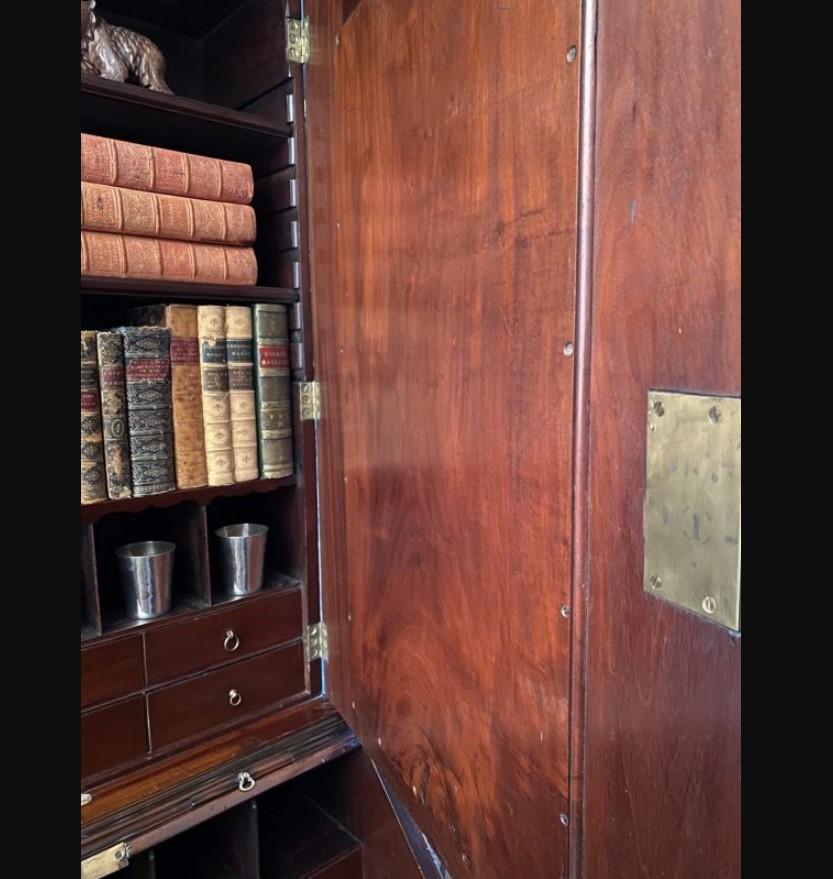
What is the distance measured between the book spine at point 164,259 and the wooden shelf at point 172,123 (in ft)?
0.67

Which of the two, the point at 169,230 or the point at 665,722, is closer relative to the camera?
the point at 665,722

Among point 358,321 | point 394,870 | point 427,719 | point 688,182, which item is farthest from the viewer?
point 394,870

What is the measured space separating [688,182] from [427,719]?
757mm

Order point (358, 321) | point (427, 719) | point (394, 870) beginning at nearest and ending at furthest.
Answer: point (427, 719), point (358, 321), point (394, 870)

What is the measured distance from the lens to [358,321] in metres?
1.08

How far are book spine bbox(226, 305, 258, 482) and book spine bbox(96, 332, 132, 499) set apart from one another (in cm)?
19

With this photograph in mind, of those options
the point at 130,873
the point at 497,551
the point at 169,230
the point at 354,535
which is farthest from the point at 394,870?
the point at 169,230

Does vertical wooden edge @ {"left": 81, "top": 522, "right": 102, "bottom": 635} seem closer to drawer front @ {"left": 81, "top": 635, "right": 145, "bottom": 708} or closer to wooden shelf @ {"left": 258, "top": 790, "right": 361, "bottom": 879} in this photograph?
drawer front @ {"left": 81, "top": 635, "right": 145, "bottom": 708}

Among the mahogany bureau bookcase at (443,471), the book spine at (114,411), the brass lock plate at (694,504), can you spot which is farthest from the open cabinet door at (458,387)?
the book spine at (114,411)

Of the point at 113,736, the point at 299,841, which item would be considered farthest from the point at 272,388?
the point at 299,841

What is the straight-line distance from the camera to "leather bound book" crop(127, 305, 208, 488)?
1183 millimetres

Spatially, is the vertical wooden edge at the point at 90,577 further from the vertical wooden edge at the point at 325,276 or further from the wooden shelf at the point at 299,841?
the wooden shelf at the point at 299,841

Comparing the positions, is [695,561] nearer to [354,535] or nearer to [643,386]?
[643,386]

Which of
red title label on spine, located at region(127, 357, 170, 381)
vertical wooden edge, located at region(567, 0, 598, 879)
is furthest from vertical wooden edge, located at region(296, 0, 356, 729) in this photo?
vertical wooden edge, located at region(567, 0, 598, 879)
